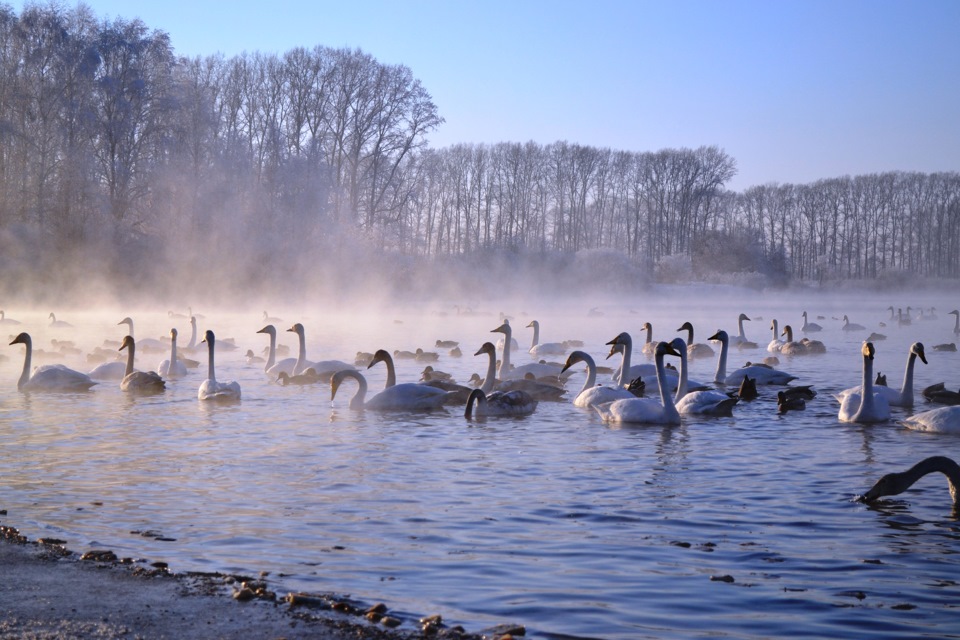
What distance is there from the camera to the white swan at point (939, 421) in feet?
31.3

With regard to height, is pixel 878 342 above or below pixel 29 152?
below

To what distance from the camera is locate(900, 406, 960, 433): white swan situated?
954 cm

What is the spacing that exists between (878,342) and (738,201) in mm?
54812

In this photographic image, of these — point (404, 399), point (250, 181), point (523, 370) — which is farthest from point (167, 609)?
point (250, 181)

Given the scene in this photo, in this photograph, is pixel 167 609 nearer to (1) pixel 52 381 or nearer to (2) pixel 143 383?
(2) pixel 143 383

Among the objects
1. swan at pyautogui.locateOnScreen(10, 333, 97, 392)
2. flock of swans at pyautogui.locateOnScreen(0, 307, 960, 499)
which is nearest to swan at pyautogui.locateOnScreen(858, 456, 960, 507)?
flock of swans at pyautogui.locateOnScreen(0, 307, 960, 499)

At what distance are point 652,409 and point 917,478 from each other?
4384mm

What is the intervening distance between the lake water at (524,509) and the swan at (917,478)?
14cm

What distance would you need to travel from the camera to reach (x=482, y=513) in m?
6.47

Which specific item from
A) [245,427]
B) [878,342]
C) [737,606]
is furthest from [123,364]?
[878,342]

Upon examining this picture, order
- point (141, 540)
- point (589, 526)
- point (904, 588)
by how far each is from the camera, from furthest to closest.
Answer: point (589, 526) < point (141, 540) < point (904, 588)

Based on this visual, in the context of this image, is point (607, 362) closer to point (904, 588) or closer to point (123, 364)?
point (123, 364)

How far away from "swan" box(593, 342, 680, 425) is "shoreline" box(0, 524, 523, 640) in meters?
6.34

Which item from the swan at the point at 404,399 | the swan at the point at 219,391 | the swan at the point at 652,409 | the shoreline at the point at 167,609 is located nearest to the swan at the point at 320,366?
the swan at the point at 219,391
